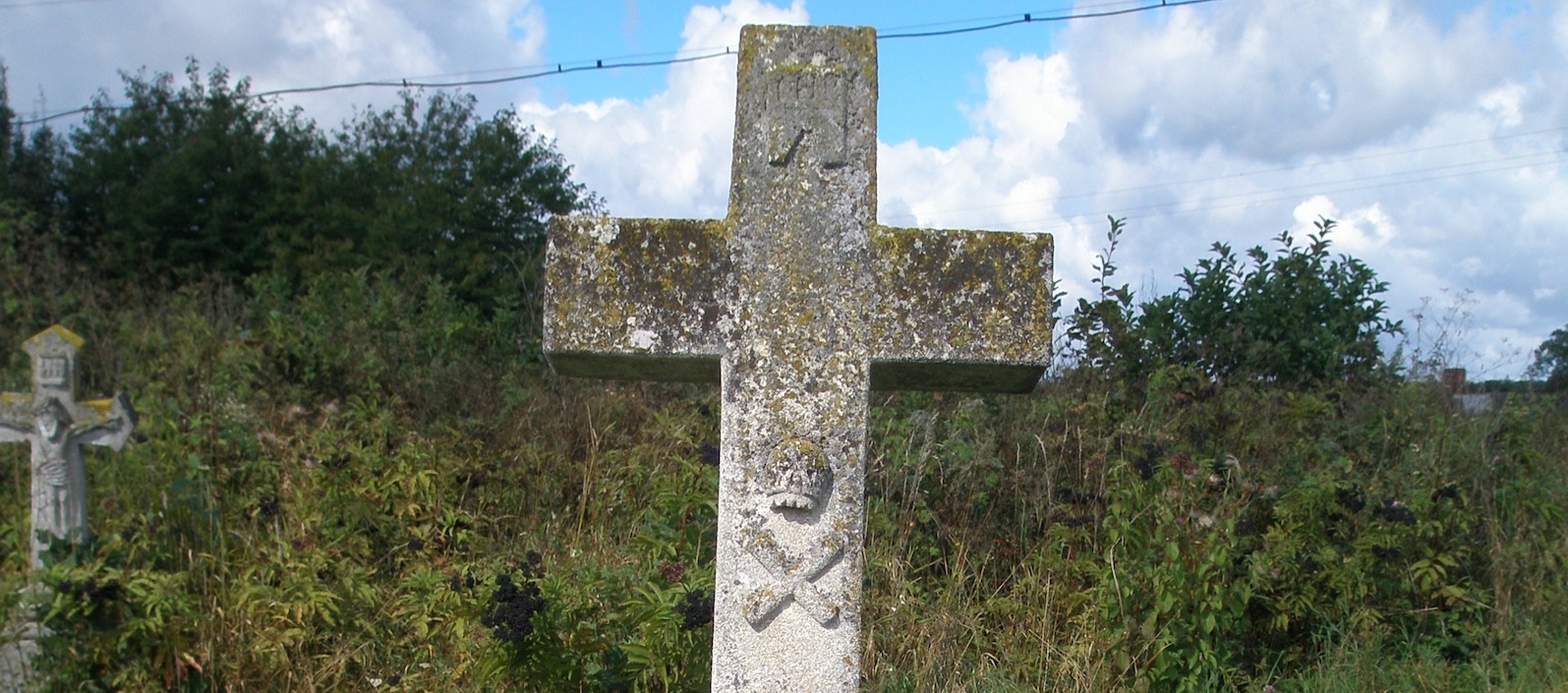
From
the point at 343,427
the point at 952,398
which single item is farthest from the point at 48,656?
the point at 952,398

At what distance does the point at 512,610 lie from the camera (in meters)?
3.56

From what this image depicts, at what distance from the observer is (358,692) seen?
440cm

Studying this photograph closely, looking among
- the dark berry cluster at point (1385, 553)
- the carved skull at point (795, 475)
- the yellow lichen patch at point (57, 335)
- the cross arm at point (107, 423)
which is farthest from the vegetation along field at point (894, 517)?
the carved skull at point (795, 475)

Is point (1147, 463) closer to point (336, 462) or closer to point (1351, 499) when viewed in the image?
point (1351, 499)

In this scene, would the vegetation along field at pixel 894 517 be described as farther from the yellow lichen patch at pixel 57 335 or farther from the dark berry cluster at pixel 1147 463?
the yellow lichen patch at pixel 57 335

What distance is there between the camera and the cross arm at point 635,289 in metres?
2.66

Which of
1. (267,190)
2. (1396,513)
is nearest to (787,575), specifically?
(1396,513)

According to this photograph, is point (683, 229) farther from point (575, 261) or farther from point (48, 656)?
point (48, 656)

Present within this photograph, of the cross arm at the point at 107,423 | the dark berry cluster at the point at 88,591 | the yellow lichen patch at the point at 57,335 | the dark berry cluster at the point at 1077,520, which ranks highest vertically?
the yellow lichen patch at the point at 57,335

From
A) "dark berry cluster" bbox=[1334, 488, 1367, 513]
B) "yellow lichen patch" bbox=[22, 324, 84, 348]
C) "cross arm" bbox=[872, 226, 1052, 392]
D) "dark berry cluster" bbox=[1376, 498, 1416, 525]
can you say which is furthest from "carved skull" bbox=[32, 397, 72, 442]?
"dark berry cluster" bbox=[1376, 498, 1416, 525]

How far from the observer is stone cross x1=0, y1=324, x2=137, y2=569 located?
511 centimetres

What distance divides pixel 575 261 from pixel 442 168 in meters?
14.9

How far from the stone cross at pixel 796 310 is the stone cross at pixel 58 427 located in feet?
11.9

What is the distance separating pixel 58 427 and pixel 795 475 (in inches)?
167
